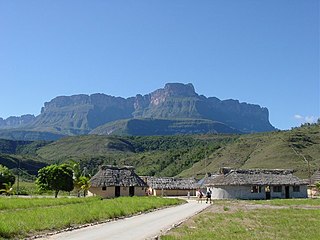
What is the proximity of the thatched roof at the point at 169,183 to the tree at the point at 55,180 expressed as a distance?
17.8 m

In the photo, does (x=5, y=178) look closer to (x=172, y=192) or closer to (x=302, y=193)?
(x=172, y=192)

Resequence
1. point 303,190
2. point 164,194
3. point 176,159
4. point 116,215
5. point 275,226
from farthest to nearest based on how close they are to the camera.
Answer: point 176,159 < point 164,194 < point 303,190 < point 116,215 < point 275,226

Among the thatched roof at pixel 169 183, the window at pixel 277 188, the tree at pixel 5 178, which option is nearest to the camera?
the window at pixel 277 188

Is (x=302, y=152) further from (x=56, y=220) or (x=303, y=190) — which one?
(x=56, y=220)

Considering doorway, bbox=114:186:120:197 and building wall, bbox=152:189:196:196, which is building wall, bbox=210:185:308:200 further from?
building wall, bbox=152:189:196:196

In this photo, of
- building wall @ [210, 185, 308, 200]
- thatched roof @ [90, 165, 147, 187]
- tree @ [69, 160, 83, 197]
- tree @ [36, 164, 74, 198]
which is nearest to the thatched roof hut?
thatched roof @ [90, 165, 147, 187]

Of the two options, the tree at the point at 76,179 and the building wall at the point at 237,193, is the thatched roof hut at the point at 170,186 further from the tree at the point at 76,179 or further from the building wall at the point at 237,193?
the tree at the point at 76,179

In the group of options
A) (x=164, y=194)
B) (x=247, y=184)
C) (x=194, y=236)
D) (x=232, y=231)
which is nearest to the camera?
(x=194, y=236)

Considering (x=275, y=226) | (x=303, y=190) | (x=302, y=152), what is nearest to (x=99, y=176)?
(x=303, y=190)

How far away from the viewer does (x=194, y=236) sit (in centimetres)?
1936

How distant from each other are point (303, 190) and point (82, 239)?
56980 millimetres

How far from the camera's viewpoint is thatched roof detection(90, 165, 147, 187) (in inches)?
2517

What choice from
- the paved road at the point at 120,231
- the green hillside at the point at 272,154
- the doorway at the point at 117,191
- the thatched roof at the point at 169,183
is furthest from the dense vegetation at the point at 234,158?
the paved road at the point at 120,231

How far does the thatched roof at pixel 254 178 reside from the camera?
63906 millimetres
